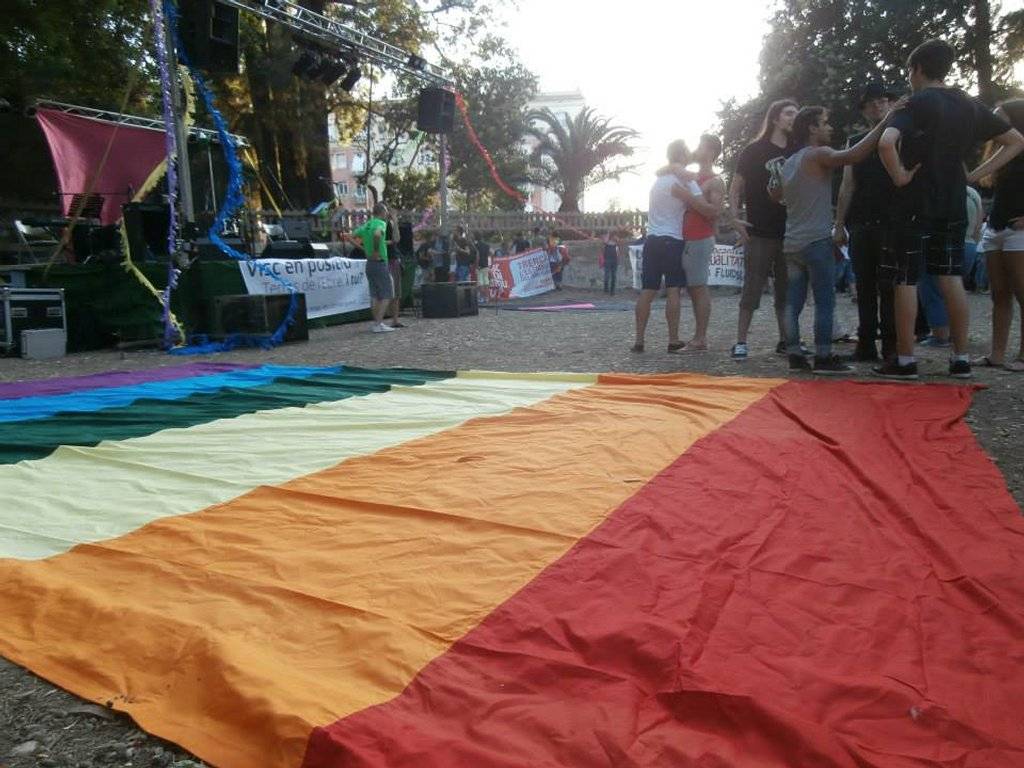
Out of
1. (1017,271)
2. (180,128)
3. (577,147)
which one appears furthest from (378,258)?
(577,147)

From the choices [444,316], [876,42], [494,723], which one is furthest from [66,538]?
[876,42]

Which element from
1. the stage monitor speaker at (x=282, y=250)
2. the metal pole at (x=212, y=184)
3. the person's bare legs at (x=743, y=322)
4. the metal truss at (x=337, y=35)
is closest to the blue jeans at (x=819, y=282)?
the person's bare legs at (x=743, y=322)

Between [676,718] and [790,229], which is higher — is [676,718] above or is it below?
below

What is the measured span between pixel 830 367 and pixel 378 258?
5.82 meters

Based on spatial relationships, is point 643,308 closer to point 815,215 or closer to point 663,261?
point 663,261

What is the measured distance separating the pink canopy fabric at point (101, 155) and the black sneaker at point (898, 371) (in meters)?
12.2

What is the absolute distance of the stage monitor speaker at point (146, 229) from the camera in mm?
9070

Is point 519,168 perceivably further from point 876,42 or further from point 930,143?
point 930,143

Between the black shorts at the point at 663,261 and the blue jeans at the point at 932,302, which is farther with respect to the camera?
the black shorts at the point at 663,261

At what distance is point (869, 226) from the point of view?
495 centimetres

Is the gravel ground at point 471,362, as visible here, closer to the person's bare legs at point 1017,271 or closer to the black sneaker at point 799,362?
the black sneaker at point 799,362

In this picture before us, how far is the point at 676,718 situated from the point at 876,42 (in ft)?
79.4

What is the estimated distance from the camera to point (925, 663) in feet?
5.08

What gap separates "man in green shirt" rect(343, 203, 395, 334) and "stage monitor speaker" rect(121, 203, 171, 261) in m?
2.43
